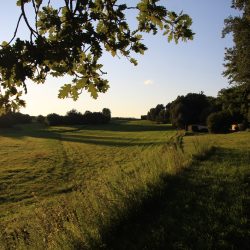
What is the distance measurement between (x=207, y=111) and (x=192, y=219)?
72.7 meters

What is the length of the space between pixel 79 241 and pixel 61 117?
4412 inches

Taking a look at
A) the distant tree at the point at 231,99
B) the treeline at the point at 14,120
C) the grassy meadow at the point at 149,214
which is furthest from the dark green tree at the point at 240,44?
the treeline at the point at 14,120

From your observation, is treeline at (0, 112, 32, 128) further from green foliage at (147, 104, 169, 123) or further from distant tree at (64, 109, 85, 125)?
green foliage at (147, 104, 169, 123)

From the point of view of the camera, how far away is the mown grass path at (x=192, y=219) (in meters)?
8.20

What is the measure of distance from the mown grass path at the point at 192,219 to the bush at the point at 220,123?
52.9 meters

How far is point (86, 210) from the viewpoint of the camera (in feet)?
30.1

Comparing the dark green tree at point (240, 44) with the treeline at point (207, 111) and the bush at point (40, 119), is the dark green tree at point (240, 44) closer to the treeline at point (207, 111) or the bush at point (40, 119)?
the treeline at point (207, 111)

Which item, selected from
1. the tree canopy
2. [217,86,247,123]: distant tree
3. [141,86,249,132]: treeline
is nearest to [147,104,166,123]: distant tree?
[141,86,249,132]: treeline

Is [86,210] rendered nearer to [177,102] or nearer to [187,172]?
[187,172]

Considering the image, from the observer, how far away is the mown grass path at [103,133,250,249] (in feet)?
26.9

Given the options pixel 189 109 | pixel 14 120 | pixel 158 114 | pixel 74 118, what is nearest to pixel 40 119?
pixel 14 120

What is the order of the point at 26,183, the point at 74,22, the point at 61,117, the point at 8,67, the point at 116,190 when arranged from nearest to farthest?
the point at 8,67, the point at 74,22, the point at 116,190, the point at 26,183, the point at 61,117

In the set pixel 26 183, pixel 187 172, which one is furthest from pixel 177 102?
pixel 187 172

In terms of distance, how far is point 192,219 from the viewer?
9578 mm
